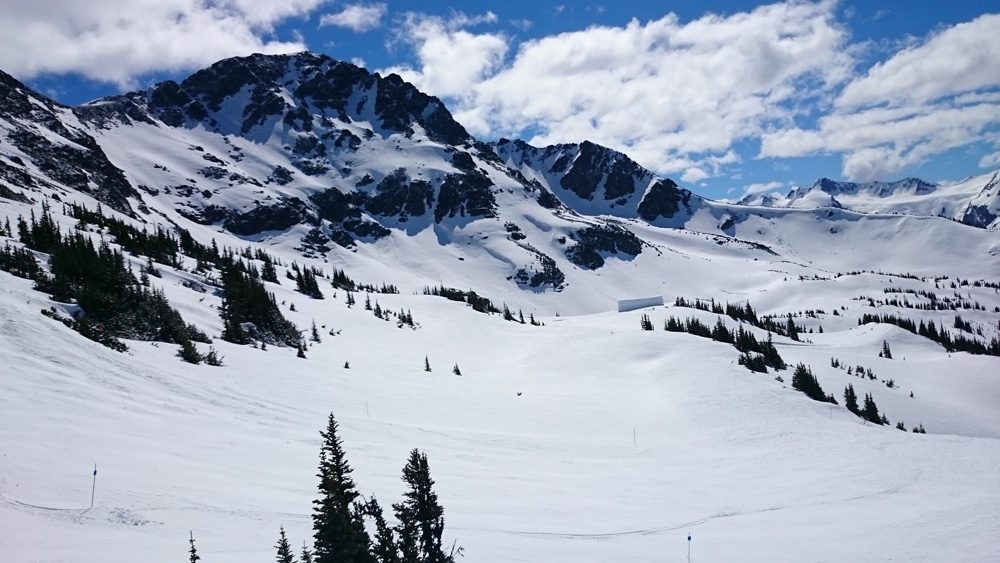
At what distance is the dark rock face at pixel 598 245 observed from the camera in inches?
6412

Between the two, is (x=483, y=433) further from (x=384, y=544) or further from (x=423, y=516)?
(x=384, y=544)

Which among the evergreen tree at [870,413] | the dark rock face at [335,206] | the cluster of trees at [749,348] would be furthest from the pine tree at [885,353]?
the dark rock face at [335,206]

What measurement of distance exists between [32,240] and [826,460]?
35947mm

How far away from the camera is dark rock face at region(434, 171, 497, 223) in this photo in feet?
587

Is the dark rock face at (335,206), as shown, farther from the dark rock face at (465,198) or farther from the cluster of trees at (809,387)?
the cluster of trees at (809,387)

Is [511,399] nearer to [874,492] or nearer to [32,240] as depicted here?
[874,492]

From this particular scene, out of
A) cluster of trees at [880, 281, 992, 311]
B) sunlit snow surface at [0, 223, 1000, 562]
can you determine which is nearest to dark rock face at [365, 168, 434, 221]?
cluster of trees at [880, 281, 992, 311]

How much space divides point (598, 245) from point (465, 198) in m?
45.6

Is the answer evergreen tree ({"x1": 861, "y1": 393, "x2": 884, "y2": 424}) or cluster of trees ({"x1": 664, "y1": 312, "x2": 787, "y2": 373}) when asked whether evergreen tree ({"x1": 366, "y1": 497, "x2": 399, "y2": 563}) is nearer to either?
evergreen tree ({"x1": 861, "y1": 393, "x2": 884, "y2": 424})

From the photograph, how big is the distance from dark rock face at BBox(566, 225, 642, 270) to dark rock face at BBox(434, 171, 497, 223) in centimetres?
2971

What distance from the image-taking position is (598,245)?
17012cm


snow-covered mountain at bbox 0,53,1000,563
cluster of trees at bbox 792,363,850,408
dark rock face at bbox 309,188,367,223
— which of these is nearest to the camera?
snow-covered mountain at bbox 0,53,1000,563

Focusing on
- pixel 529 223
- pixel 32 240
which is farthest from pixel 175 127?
pixel 32 240

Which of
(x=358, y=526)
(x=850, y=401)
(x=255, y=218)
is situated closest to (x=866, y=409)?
(x=850, y=401)
